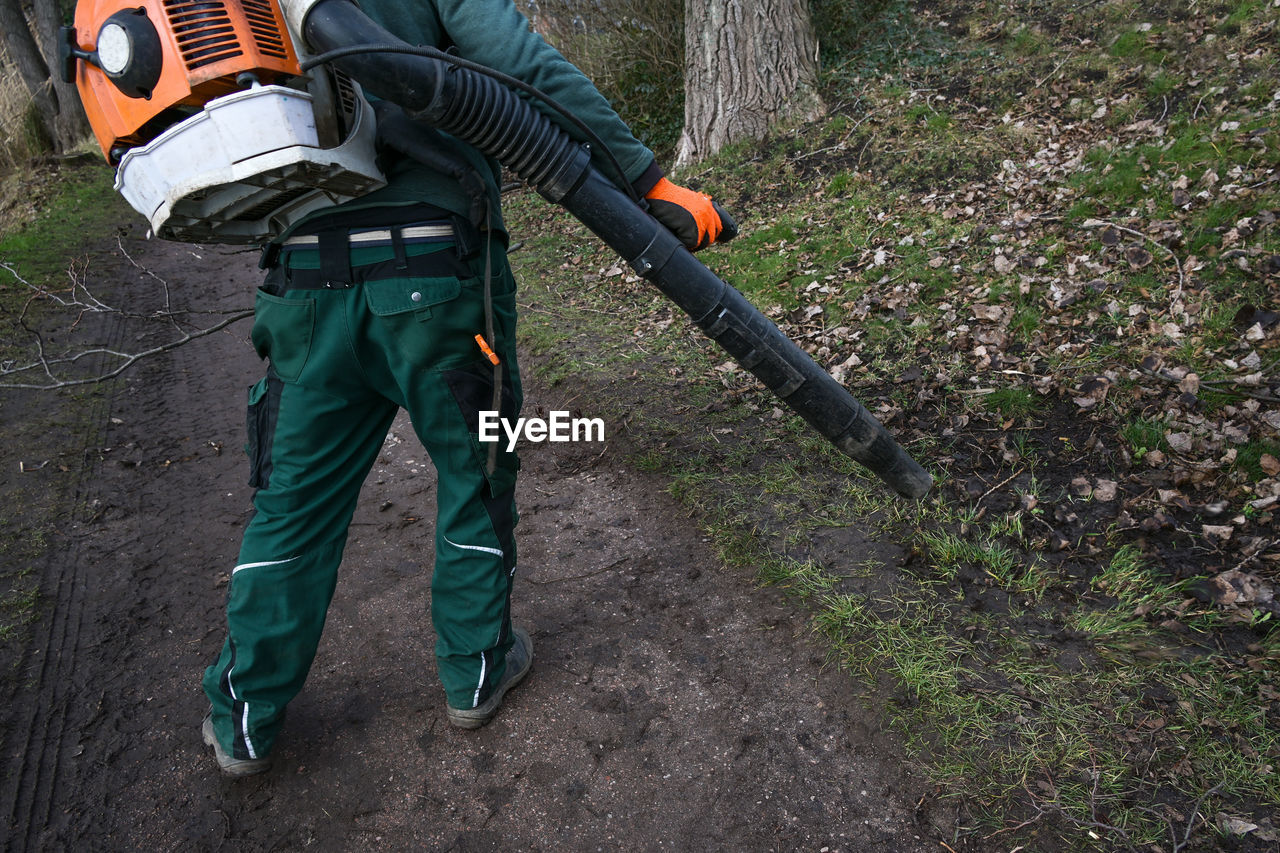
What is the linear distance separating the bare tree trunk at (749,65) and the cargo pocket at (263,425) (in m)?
5.24

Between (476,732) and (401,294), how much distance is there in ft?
4.75

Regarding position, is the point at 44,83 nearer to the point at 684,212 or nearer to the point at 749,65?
the point at 749,65

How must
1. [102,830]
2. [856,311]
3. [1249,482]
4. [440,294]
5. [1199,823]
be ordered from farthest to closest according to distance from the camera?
1. [856,311]
2. [1249,482]
3. [102,830]
4. [440,294]
5. [1199,823]

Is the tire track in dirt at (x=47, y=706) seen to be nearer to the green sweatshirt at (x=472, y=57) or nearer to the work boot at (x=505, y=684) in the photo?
the work boot at (x=505, y=684)

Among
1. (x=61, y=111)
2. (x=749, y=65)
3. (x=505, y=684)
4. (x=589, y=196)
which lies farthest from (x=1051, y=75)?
(x=61, y=111)

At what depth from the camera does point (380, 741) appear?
257 centimetres

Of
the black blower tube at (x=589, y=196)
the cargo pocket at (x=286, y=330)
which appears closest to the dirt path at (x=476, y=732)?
the black blower tube at (x=589, y=196)

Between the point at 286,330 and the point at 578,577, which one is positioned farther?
the point at 578,577

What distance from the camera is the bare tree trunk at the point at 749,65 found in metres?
6.29

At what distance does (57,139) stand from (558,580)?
12133 mm

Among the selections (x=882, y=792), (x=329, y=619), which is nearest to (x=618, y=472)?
(x=329, y=619)

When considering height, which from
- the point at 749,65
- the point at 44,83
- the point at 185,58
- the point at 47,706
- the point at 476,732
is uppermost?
the point at 185,58

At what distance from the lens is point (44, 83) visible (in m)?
11.1

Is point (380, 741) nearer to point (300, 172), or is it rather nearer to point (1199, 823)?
point (300, 172)
